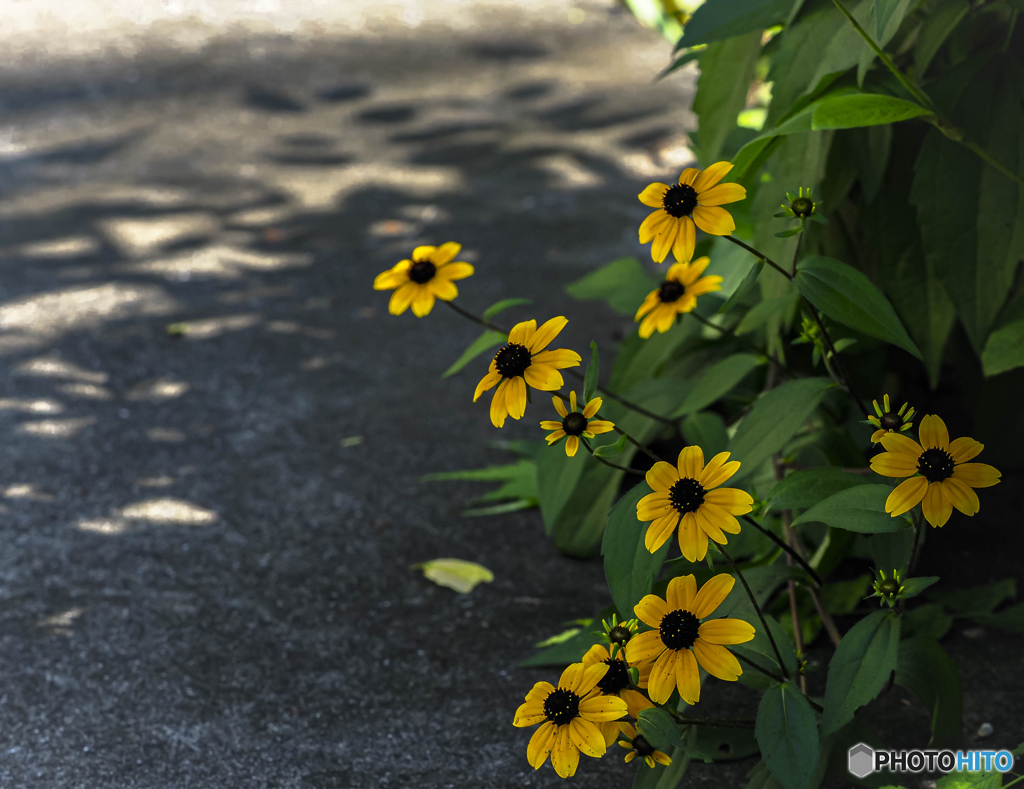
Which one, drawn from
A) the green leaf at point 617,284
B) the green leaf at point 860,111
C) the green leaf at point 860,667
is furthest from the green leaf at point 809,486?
the green leaf at point 617,284

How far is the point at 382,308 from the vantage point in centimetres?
319

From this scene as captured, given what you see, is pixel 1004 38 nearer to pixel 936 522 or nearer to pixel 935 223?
pixel 935 223

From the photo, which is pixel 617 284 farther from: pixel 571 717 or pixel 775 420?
pixel 571 717

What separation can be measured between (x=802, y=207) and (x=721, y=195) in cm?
11

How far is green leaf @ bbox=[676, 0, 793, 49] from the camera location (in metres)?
1.59

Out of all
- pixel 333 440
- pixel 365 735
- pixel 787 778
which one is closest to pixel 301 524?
pixel 333 440

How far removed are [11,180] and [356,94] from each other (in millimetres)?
1681

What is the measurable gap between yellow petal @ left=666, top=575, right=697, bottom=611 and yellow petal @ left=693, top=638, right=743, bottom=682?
5 centimetres

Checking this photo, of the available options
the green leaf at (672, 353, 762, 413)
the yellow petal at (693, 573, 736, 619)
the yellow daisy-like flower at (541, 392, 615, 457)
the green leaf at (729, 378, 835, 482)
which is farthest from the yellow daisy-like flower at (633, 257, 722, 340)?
the yellow petal at (693, 573, 736, 619)

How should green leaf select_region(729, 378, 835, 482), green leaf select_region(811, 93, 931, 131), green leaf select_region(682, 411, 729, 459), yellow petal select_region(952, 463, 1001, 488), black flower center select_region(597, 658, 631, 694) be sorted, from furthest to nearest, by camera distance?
green leaf select_region(682, 411, 729, 459)
green leaf select_region(729, 378, 835, 482)
green leaf select_region(811, 93, 931, 131)
black flower center select_region(597, 658, 631, 694)
yellow petal select_region(952, 463, 1001, 488)

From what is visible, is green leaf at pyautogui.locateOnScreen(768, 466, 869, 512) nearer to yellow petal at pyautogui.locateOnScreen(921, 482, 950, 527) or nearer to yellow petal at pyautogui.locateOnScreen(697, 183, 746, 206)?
yellow petal at pyautogui.locateOnScreen(921, 482, 950, 527)

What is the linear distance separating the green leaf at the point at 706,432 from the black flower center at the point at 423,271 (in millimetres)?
542

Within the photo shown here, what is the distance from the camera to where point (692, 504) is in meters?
1.17

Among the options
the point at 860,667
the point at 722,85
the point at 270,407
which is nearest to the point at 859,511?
the point at 860,667
